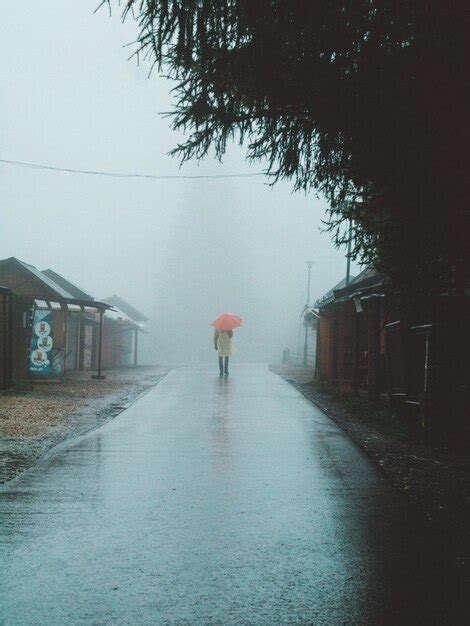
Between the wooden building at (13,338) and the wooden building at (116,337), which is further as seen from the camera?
the wooden building at (116,337)

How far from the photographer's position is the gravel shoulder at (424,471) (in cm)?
475

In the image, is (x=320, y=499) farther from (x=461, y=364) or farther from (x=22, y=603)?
(x=461, y=364)

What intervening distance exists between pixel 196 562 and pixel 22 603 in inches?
42.4

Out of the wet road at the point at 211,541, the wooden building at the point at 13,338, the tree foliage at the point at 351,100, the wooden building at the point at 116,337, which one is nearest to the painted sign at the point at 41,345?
the wooden building at the point at 13,338

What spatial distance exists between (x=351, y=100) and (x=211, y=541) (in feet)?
11.2

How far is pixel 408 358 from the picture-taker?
37.9ft

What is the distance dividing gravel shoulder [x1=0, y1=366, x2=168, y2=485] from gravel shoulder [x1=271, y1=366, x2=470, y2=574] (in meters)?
3.90

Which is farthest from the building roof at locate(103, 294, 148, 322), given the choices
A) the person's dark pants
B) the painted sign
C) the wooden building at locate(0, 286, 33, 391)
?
the painted sign

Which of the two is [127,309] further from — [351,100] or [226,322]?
[351,100]

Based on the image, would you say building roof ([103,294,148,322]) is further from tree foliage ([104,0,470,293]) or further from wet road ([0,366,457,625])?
tree foliage ([104,0,470,293])

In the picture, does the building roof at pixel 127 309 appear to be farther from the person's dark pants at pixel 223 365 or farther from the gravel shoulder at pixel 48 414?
the gravel shoulder at pixel 48 414

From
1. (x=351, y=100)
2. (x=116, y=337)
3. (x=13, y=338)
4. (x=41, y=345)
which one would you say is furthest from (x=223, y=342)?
(x=351, y=100)

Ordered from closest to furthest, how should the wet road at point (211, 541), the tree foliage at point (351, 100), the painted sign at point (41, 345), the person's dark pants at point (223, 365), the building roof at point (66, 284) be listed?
the wet road at point (211, 541) < the tree foliage at point (351, 100) < the painted sign at point (41, 345) < the person's dark pants at point (223, 365) < the building roof at point (66, 284)

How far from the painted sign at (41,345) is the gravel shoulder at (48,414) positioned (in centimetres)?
54
